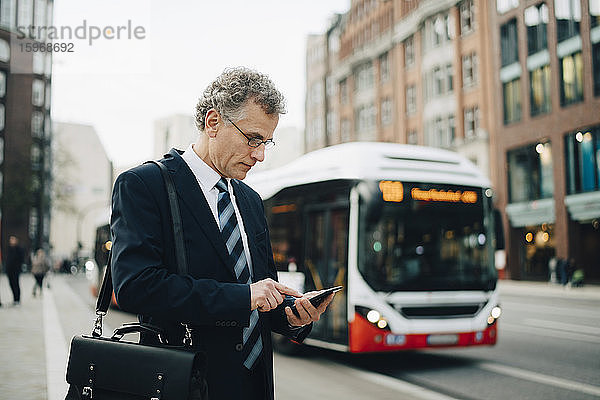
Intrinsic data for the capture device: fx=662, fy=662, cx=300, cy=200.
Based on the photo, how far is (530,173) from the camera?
3409cm

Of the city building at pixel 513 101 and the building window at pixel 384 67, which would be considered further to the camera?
the building window at pixel 384 67

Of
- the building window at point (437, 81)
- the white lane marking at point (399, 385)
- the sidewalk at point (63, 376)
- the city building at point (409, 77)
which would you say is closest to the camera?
the sidewalk at point (63, 376)

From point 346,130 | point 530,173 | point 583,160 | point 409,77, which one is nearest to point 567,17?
point 583,160

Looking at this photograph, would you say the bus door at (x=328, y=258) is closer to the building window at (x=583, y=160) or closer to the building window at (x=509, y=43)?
the building window at (x=583, y=160)

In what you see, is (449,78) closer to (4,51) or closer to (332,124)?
(332,124)

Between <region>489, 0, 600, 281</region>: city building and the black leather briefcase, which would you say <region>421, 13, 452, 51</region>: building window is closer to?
<region>489, 0, 600, 281</region>: city building

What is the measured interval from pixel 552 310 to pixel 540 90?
61.0 ft

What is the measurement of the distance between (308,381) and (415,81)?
3968 cm

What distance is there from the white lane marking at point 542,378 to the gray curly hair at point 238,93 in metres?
6.22

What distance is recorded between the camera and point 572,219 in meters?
30.8

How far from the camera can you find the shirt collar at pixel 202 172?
2.38m

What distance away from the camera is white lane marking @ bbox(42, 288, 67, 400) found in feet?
21.5

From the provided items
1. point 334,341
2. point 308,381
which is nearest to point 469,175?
point 334,341

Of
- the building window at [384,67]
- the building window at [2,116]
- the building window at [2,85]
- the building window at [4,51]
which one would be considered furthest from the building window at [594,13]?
the building window at [2,116]
